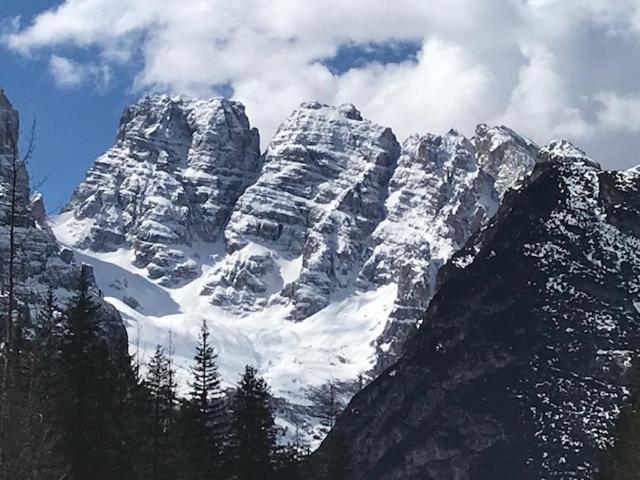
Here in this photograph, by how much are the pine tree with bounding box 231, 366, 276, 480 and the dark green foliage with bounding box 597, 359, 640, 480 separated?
22.8m

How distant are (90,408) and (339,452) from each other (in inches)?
2258

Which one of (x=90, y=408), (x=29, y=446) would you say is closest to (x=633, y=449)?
(x=90, y=408)

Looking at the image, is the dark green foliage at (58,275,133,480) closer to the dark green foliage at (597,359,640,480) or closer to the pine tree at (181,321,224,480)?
the pine tree at (181,321,224,480)

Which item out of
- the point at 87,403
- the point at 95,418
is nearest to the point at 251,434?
the point at 87,403

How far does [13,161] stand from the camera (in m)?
31.1

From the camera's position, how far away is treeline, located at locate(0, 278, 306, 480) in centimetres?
3291

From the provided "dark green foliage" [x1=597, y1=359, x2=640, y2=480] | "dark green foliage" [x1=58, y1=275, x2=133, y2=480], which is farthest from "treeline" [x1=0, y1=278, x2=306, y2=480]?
"dark green foliage" [x1=597, y1=359, x2=640, y2=480]

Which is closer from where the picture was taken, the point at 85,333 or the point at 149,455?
the point at 85,333

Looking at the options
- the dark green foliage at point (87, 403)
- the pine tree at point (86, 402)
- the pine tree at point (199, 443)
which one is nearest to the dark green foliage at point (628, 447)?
the pine tree at point (199, 443)

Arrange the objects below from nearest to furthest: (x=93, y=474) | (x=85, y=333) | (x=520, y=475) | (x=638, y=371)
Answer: (x=93, y=474) → (x=85, y=333) → (x=638, y=371) → (x=520, y=475)

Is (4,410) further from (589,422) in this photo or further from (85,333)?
(589,422)

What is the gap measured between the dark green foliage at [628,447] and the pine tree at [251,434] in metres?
22.8

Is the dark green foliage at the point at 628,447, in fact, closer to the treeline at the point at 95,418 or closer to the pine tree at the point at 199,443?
the treeline at the point at 95,418

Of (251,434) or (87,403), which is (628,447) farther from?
(87,403)
